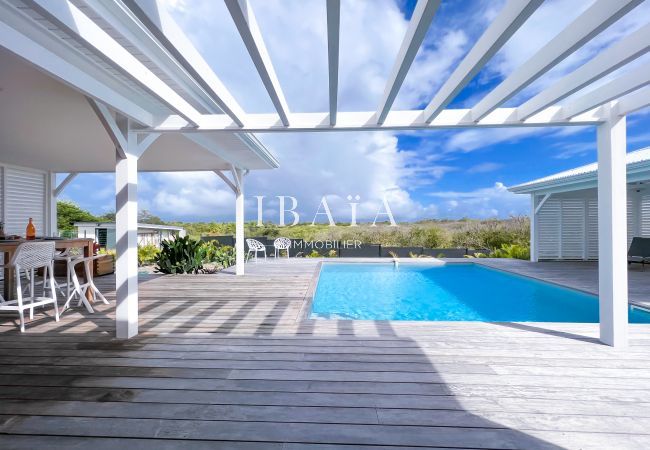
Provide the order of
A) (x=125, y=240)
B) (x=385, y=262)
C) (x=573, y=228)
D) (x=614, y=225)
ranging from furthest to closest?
(x=385, y=262) < (x=573, y=228) < (x=125, y=240) < (x=614, y=225)

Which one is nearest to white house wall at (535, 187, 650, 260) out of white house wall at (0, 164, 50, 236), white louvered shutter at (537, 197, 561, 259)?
white louvered shutter at (537, 197, 561, 259)

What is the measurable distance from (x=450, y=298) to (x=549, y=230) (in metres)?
5.85

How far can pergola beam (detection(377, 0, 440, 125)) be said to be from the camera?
161 cm

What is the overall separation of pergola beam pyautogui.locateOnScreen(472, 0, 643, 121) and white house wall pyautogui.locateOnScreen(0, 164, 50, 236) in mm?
9044

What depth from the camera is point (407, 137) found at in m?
19.9

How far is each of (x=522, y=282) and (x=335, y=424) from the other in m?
7.32

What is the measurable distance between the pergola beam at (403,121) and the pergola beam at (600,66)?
0.33 metres

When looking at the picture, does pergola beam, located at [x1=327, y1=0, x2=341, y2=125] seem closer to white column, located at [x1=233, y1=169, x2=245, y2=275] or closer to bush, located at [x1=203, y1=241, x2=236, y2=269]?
white column, located at [x1=233, y1=169, x2=245, y2=275]

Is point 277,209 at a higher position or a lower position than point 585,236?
higher

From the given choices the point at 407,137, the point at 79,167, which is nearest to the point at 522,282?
the point at 79,167

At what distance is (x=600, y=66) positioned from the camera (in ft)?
7.71

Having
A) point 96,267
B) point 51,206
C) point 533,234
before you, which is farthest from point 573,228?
point 51,206

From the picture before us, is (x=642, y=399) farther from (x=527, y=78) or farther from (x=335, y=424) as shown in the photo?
(x=527, y=78)

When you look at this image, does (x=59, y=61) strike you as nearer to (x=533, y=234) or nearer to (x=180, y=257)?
(x=180, y=257)
